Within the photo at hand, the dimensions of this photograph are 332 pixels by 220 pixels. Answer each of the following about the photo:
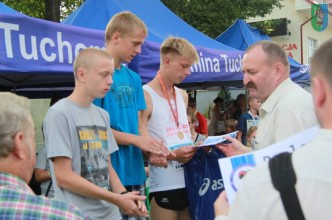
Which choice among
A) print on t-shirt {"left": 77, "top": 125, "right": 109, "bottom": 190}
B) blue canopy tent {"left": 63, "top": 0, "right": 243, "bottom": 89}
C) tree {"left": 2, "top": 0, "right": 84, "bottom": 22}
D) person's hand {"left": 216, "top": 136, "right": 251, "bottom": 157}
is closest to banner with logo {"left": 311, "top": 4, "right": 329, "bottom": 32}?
tree {"left": 2, "top": 0, "right": 84, "bottom": 22}

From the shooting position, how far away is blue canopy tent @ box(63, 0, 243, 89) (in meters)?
4.61

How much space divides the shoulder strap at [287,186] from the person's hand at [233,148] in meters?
1.64

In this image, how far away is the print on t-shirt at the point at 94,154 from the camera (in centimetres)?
231

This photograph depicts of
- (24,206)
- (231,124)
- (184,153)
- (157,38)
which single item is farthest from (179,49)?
(231,124)

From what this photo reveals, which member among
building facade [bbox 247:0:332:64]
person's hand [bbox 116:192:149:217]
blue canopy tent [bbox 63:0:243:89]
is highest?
building facade [bbox 247:0:332:64]

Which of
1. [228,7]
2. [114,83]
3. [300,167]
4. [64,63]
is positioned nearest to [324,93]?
[300,167]

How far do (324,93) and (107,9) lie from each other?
18.1 ft

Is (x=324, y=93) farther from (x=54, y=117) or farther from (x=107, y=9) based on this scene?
(x=107, y=9)

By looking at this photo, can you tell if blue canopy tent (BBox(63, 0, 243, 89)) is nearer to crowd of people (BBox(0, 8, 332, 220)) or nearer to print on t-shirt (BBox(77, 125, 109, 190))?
crowd of people (BBox(0, 8, 332, 220))

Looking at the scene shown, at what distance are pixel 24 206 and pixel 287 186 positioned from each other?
786mm

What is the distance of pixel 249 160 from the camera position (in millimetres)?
1552

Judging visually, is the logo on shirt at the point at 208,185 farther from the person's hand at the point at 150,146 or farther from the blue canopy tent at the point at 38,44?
the blue canopy tent at the point at 38,44

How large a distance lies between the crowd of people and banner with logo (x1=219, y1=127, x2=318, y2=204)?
0.18 ft

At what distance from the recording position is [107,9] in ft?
20.6
